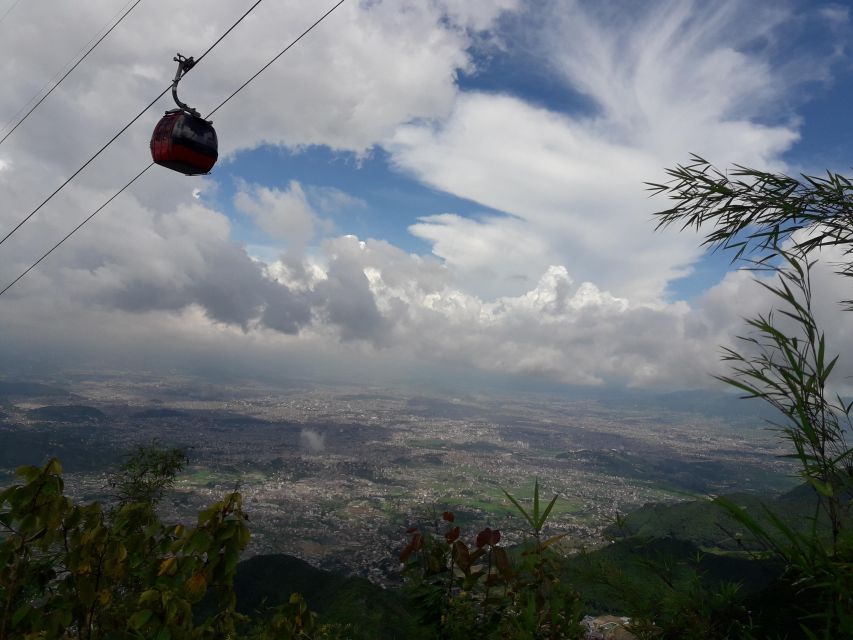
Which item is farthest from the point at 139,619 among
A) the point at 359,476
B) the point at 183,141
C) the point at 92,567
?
the point at 359,476

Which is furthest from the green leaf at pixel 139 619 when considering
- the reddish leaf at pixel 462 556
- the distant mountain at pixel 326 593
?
the distant mountain at pixel 326 593

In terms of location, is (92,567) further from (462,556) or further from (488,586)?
(488,586)

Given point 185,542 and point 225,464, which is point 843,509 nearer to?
point 185,542

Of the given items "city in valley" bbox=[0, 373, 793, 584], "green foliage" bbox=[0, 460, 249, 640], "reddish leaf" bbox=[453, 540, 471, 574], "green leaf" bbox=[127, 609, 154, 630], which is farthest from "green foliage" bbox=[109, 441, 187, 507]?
"city in valley" bbox=[0, 373, 793, 584]

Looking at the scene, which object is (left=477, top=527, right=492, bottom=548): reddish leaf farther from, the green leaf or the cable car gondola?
the cable car gondola

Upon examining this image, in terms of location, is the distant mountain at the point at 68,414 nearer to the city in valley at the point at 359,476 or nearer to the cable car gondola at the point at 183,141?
the city in valley at the point at 359,476

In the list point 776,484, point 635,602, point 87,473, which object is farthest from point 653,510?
point 87,473
